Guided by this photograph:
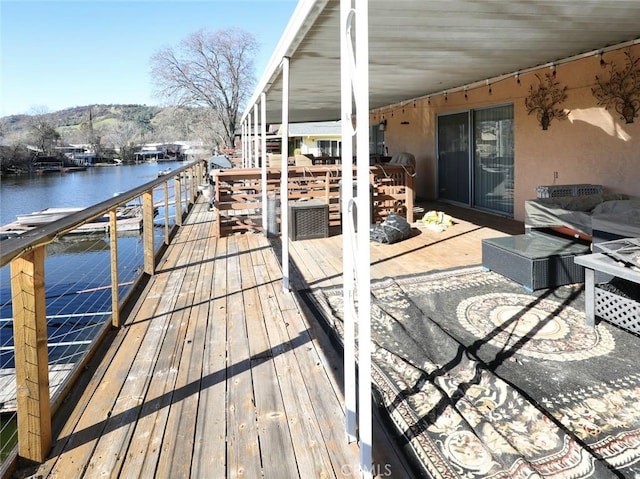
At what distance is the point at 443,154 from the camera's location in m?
8.77

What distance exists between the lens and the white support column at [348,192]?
1.64m

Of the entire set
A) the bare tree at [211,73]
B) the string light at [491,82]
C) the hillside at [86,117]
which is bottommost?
the string light at [491,82]

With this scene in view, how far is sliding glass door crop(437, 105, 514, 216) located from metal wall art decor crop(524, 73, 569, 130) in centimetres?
59

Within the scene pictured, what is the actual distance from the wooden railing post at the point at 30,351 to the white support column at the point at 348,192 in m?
1.15

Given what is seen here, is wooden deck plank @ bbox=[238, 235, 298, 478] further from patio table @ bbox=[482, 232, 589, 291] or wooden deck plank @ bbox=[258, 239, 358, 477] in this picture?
patio table @ bbox=[482, 232, 589, 291]

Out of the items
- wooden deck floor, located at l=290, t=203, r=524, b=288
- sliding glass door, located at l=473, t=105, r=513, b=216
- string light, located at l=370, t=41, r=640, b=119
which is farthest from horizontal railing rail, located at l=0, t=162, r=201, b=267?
sliding glass door, located at l=473, t=105, r=513, b=216

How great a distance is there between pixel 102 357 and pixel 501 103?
21.2 feet

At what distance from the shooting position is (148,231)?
4.18m

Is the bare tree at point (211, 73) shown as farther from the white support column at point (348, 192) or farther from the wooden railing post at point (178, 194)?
the white support column at point (348, 192)

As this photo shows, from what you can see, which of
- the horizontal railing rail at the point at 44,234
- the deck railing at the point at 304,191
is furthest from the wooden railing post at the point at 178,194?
the horizontal railing rail at the point at 44,234

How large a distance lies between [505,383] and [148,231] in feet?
11.0

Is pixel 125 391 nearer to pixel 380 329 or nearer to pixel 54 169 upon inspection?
pixel 380 329

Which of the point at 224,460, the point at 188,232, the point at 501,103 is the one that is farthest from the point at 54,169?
the point at 224,460

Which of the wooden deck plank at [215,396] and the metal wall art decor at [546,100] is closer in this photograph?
the wooden deck plank at [215,396]
